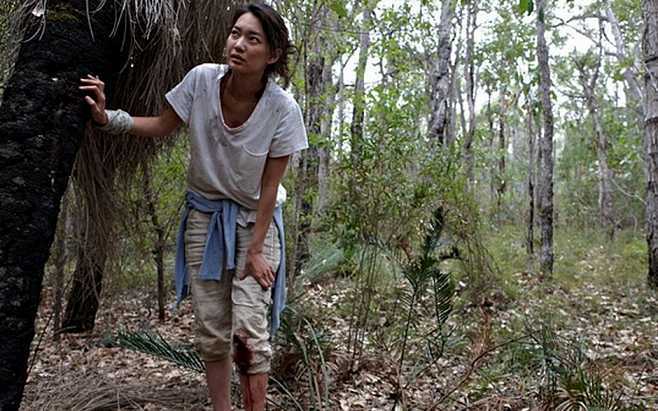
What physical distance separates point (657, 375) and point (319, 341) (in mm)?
2139

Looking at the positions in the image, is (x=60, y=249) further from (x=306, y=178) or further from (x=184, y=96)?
(x=184, y=96)

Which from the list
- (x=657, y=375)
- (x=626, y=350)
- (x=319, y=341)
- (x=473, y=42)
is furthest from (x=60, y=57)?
(x=473, y=42)

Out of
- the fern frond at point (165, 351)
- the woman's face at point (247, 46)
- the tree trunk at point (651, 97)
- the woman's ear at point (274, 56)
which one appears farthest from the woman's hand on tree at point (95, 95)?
the tree trunk at point (651, 97)

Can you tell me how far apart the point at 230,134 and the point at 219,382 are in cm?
99

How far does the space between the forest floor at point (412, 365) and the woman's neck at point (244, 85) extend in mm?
1310

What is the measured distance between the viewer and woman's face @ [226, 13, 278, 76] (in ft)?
7.39

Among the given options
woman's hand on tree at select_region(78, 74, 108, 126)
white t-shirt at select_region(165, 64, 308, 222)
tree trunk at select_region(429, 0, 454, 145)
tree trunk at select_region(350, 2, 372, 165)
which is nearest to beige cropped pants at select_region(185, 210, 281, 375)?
white t-shirt at select_region(165, 64, 308, 222)

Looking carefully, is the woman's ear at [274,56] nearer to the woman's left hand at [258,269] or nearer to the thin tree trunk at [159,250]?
the woman's left hand at [258,269]

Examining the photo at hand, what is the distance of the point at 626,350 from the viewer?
4.61m

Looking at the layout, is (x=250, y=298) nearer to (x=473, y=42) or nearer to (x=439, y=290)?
(x=439, y=290)

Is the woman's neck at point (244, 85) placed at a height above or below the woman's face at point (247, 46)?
below

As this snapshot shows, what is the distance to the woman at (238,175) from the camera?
90.2 inches

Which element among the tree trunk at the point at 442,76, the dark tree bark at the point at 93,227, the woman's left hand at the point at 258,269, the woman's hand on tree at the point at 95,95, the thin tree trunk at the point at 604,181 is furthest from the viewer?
the thin tree trunk at the point at 604,181

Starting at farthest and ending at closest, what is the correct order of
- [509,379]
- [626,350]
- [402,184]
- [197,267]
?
[626,350] < [402,184] < [509,379] < [197,267]
